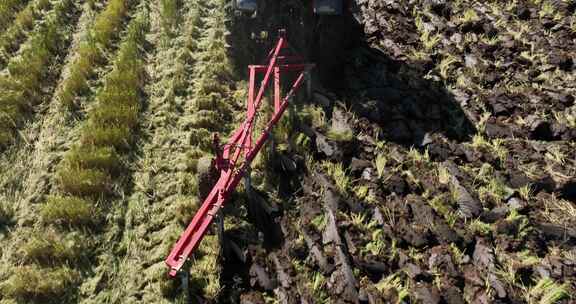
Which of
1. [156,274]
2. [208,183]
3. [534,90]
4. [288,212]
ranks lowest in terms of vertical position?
[156,274]

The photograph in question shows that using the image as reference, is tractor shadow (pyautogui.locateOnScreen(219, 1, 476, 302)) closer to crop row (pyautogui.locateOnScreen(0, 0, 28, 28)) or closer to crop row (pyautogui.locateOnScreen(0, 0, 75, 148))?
crop row (pyautogui.locateOnScreen(0, 0, 75, 148))

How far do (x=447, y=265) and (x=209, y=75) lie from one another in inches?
182

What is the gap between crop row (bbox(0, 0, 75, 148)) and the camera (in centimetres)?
622

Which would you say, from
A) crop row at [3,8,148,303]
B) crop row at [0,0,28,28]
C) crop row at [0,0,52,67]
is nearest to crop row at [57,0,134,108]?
crop row at [3,8,148,303]

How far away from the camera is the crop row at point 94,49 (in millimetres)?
6742

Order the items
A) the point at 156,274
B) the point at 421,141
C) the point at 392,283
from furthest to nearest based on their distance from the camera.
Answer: the point at 421,141, the point at 156,274, the point at 392,283

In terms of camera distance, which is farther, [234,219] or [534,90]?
[534,90]

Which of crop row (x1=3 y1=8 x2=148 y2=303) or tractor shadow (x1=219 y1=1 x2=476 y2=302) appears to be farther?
tractor shadow (x1=219 y1=1 x2=476 y2=302)

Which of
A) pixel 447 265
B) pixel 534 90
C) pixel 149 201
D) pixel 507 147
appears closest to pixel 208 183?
pixel 149 201

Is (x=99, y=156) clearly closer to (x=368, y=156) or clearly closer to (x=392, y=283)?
(x=368, y=156)

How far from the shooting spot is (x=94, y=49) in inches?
298

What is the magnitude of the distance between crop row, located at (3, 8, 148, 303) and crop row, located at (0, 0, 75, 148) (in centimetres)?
95

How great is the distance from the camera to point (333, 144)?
18.4 feet

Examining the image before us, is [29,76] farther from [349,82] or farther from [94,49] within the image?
[349,82]
